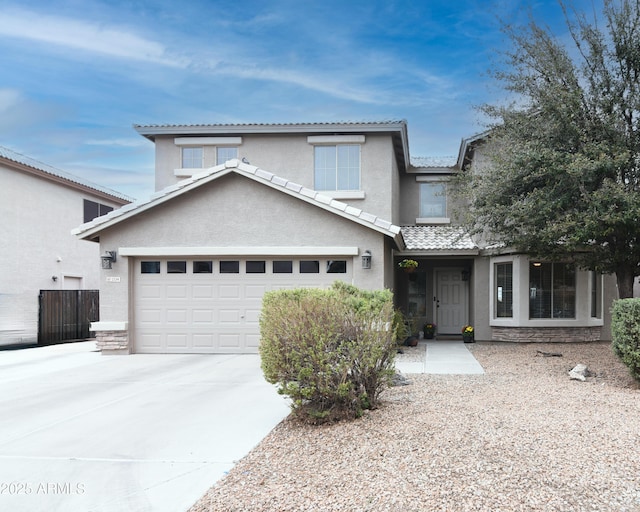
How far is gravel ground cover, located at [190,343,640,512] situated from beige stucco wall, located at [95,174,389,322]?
233 inches

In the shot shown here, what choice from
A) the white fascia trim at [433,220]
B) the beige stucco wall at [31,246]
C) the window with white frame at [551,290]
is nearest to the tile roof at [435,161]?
the white fascia trim at [433,220]

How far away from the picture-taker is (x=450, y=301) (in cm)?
1873

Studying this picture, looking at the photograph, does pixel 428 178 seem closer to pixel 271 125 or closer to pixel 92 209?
pixel 271 125

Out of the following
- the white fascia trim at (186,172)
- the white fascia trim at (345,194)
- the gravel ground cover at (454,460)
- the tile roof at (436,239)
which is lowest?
the gravel ground cover at (454,460)

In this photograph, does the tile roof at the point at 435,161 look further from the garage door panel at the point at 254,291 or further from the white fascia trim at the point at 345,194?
the garage door panel at the point at 254,291

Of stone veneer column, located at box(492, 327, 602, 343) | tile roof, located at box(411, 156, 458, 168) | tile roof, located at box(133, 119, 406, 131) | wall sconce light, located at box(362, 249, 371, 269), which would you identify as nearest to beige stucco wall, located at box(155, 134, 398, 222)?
tile roof, located at box(133, 119, 406, 131)

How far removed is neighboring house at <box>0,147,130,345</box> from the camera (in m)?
17.6

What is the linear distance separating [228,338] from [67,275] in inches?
396

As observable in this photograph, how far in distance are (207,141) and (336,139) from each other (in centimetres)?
411

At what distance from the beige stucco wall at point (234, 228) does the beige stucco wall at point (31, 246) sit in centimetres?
598

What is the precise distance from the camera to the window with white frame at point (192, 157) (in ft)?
57.3

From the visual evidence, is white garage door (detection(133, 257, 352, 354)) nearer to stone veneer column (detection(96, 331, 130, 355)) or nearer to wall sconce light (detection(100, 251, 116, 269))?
stone veneer column (detection(96, 331, 130, 355))

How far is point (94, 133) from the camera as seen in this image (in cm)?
2412

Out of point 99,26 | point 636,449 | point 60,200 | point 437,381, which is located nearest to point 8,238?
point 60,200
